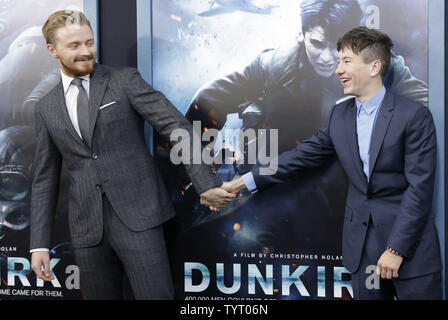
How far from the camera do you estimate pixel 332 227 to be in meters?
2.46

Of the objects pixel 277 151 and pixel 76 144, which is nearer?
pixel 76 144

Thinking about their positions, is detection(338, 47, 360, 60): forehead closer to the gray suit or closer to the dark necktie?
the gray suit

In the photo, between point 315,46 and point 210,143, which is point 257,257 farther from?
point 315,46

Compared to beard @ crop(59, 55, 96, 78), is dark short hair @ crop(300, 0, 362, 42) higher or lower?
higher

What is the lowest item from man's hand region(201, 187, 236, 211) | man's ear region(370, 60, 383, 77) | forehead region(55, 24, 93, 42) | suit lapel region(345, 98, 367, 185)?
man's hand region(201, 187, 236, 211)

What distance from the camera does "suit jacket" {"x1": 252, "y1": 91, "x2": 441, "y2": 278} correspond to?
6.40 feet

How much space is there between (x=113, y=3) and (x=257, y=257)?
169 centimetres

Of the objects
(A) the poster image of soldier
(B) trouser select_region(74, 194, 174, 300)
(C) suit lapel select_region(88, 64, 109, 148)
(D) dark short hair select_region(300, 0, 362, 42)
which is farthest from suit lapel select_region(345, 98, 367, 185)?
(A) the poster image of soldier

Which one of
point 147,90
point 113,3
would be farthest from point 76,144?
point 113,3

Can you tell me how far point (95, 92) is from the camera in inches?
81.0

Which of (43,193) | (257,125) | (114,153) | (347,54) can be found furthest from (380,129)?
(43,193)

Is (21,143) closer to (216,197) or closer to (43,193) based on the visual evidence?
(43,193)

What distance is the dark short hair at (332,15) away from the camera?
2332 mm

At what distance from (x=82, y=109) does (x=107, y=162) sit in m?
Result: 0.27
